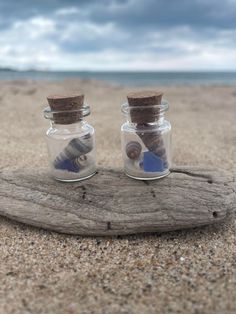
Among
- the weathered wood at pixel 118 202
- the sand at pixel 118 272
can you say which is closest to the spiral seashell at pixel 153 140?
the weathered wood at pixel 118 202

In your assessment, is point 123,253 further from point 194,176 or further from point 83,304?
point 194,176

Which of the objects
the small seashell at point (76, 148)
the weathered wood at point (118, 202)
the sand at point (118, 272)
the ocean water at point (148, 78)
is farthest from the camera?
the ocean water at point (148, 78)

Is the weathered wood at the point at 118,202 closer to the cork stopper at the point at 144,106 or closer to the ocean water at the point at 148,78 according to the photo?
the cork stopper at the point at 144,106

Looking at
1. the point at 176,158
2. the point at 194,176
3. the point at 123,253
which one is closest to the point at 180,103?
the point at 176,158

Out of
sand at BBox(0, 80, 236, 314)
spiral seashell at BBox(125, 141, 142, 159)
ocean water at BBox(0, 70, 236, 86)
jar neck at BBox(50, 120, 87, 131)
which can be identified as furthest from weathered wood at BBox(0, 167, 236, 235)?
ocean water at BBox(0, 70, 236, 86)

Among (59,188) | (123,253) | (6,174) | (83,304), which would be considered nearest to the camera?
(83,304)

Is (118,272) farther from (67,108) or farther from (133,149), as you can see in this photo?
(67,108)
